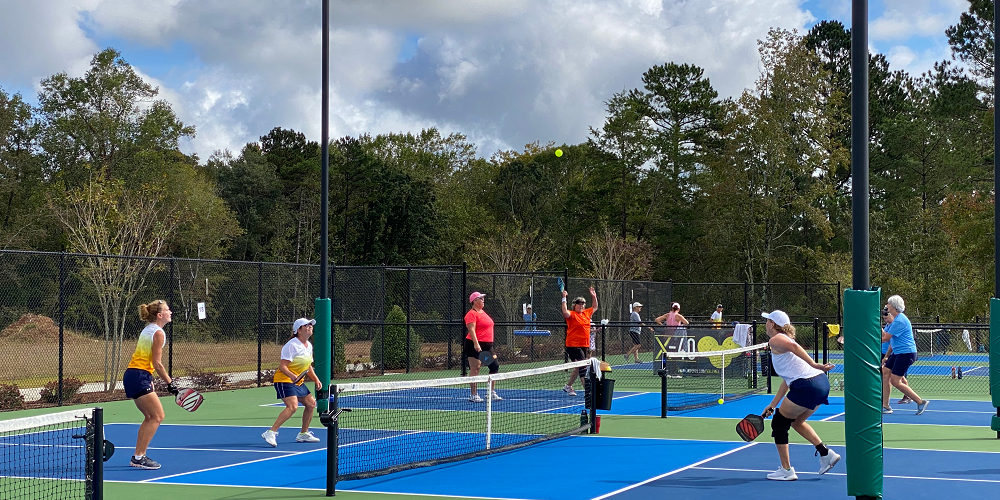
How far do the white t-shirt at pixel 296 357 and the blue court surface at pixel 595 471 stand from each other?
0.89 m

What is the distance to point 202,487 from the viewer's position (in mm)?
9945

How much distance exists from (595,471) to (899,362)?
7262mm

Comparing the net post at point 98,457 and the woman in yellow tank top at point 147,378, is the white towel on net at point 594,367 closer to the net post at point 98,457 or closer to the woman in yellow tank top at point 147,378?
the woman in yellow tank top at point 147,378

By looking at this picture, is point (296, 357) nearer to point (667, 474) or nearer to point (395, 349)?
point (667, 474)

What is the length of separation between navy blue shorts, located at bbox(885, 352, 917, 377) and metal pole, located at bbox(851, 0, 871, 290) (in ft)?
30.2

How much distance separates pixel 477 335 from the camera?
18094 millimetres

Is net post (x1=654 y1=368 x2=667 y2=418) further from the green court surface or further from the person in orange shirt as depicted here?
the person in orange shirt

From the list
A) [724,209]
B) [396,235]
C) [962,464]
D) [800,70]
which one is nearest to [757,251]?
[724,209]

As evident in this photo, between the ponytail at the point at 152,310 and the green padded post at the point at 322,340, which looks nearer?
the ponytail at the point at 152,310

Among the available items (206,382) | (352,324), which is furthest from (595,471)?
(352,324)

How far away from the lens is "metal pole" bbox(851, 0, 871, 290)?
7.26 m

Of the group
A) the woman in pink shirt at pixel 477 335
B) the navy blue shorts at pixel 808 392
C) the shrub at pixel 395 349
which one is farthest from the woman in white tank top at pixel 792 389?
the shrub at pixel 395 349

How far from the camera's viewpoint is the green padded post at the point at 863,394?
286 inches

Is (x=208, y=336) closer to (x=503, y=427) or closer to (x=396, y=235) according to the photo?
(x=396, y=235)
